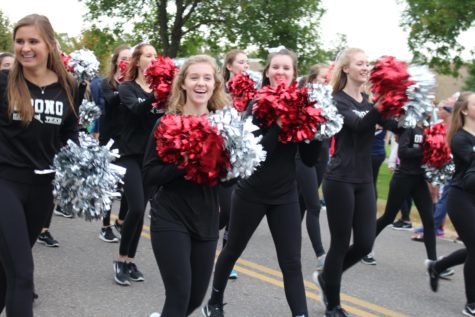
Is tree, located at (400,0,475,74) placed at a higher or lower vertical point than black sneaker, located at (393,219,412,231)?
higher

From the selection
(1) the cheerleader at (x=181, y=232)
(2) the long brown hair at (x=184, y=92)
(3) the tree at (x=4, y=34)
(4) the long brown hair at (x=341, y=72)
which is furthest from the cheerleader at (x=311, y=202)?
(3) the tree at (x=4, y=34)

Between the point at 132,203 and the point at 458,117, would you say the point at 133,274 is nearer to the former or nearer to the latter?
the point at 132,203

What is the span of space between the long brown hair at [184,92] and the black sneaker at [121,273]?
7.32 ft

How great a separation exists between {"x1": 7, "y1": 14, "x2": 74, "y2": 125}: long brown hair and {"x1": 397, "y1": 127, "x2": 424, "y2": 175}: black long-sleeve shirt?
403 centimetres

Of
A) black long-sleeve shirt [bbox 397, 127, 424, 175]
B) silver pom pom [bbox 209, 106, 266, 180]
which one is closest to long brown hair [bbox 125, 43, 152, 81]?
silver pom pom [bbox 209, 106, 266, 180]

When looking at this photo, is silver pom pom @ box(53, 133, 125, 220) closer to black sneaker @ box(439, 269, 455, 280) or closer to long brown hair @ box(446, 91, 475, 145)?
long brown hair @ box(446, 91, 475, 145)

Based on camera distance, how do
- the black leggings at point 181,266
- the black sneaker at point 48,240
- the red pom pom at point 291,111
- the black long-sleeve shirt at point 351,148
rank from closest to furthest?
the black leggings at point 181,266 → the red pom pom at point 291,111 → the black long-sleeve shirt at point 351,148 → the black sneaker at point 48,240

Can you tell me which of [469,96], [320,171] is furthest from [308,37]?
[469,96]

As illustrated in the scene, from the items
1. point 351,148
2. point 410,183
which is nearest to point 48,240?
point 351,148

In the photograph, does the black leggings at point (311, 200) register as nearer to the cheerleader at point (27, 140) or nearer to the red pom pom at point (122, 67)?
the red pom pom at point (122, 67)

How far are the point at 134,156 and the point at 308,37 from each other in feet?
58.9

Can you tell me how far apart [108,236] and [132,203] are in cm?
191

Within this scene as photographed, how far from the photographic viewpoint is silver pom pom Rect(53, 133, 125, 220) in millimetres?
3689

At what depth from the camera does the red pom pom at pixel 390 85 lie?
4.29 meters
